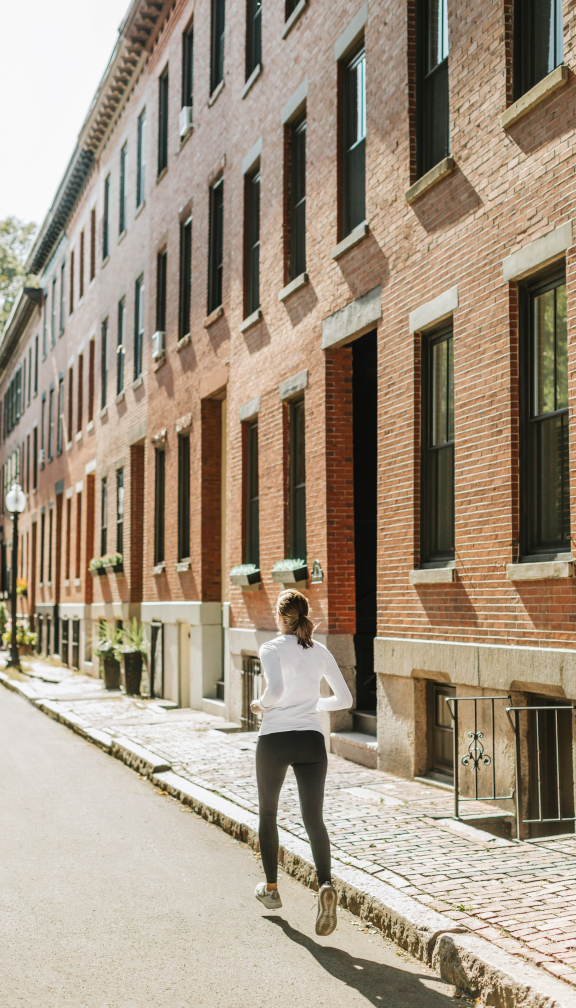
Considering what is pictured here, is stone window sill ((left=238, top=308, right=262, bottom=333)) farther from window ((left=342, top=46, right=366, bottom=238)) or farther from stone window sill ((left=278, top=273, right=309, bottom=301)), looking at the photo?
window ((left=342, top=46, right=366, bottom=238))

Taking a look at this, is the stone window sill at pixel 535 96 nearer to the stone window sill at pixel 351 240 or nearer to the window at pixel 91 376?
the stone window sill at pixel 351 240

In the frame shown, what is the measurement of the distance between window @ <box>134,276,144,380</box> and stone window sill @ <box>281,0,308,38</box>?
932 centimetres

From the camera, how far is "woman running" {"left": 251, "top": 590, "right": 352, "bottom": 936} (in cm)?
548

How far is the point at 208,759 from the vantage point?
11055 mm

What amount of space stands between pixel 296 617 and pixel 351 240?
21.2 ft

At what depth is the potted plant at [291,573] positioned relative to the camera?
12.2 meters

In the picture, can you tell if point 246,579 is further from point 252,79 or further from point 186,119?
point 186,119

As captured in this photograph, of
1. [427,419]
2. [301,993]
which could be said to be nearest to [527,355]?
[427,419]

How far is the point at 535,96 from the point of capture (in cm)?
765

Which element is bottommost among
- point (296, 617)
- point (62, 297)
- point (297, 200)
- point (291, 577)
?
point (296, 617)

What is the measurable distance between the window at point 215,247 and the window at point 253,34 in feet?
6.99

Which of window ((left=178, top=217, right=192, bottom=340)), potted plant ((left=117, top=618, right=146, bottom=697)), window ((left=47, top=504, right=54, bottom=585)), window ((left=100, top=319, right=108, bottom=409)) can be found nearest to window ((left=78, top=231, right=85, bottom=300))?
window ((left=100, top=319, right=108, bottom=409))

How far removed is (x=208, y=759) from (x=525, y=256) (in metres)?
6.21

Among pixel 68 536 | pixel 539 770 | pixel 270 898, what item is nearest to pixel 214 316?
pixel 539 770
